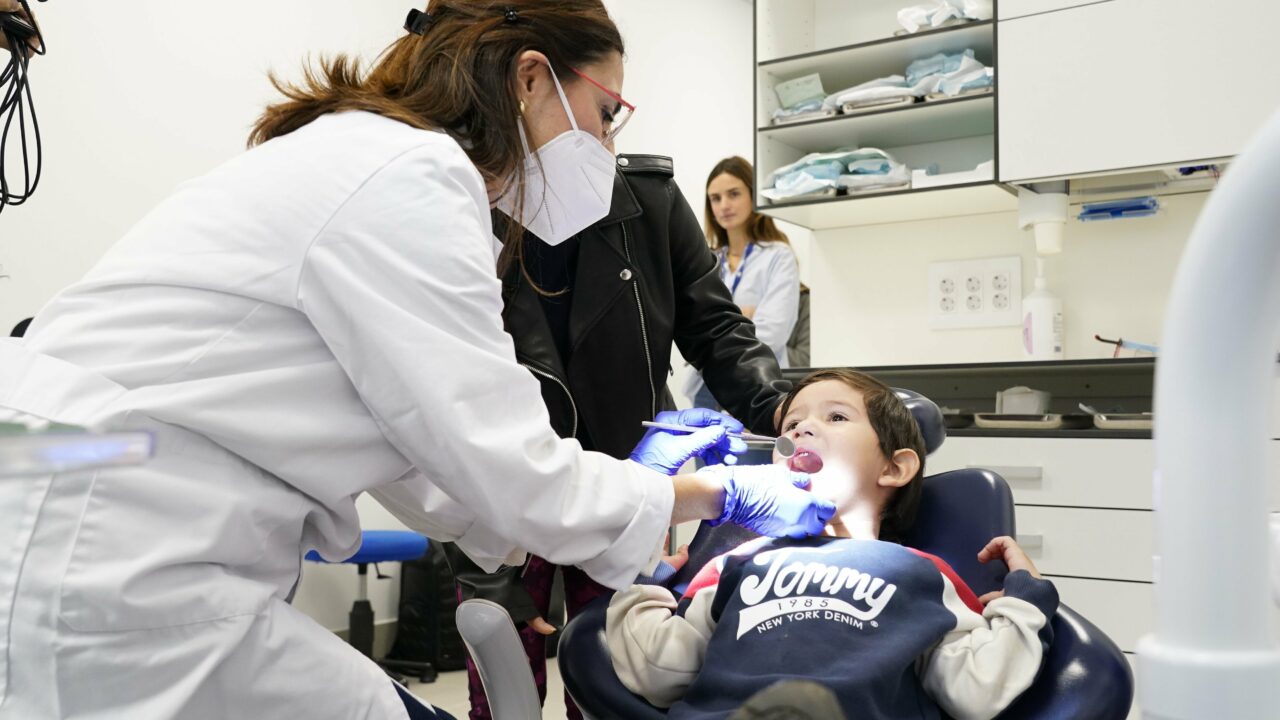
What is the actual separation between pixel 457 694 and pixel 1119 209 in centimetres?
263

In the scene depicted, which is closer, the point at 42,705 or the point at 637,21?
the point at 42,705

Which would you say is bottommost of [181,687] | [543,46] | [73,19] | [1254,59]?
A: [181,687]

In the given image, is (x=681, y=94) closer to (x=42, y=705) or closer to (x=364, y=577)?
(x=364, y=577)

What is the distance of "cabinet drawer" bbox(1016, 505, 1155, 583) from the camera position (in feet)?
9.17

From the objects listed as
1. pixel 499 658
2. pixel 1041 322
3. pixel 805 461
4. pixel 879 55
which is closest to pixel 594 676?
pixel 499 658

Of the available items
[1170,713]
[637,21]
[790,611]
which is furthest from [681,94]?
[1170,713]

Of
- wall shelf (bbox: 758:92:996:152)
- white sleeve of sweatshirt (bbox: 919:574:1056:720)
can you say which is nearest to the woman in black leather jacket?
white sleeve of sweatshirt (bbox: 919:574:1056:720)

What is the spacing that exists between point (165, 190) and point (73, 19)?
570 millimetres

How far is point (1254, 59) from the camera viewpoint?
9.80ft

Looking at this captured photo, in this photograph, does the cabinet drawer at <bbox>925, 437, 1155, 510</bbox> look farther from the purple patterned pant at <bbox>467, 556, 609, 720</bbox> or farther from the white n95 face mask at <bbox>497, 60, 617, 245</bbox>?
the white n95 face mask at <bbox>497, 60, 617, 245</bbox>

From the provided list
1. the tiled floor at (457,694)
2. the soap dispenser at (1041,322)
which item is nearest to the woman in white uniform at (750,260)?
the soap dispenser at (1041,322)

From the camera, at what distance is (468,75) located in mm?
1270

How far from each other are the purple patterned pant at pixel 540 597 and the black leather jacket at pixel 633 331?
0.08 meters

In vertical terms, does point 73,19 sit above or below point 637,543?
above
